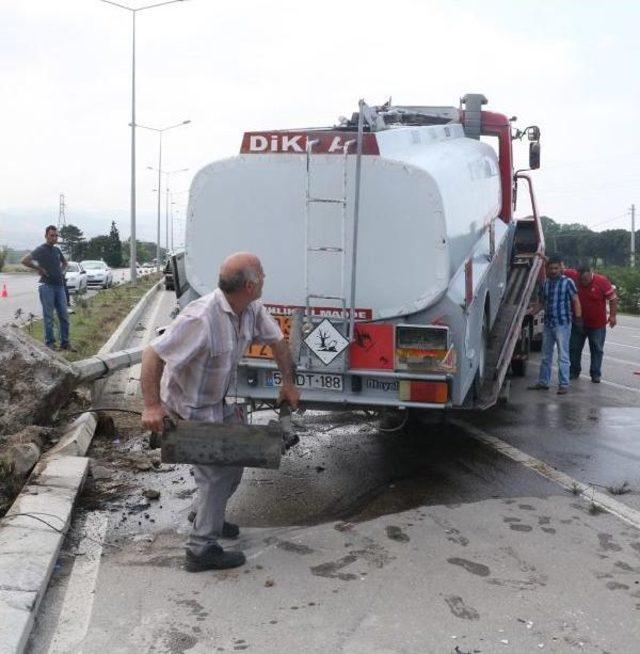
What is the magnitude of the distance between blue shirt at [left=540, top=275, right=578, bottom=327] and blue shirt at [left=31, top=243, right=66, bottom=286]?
6.87 m

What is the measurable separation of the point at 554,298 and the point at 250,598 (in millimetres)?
7405

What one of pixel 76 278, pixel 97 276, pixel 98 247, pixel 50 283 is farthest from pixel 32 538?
pixel 98 247

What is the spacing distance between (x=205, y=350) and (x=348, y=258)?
5.81 ft

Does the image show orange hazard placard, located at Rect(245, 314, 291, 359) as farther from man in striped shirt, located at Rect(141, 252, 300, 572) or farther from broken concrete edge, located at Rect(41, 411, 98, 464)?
broken concrete edge, located at Rect(41, 411, 98, 464)

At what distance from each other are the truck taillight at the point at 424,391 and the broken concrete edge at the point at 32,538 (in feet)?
7.57

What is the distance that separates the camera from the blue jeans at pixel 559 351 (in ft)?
34.1

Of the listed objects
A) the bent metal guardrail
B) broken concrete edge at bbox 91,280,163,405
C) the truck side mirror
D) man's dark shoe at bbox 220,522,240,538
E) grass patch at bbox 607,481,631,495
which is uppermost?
the truck side mirror

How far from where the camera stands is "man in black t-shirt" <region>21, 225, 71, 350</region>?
1151 cm

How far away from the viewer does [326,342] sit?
222 inches

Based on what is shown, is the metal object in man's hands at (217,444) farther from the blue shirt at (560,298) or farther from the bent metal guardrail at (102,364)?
the blue shirt at (560,298)

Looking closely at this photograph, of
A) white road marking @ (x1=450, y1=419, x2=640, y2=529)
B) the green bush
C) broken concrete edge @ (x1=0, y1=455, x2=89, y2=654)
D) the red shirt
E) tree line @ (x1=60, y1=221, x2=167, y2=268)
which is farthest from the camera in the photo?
tree line @ (x1=60, y1=221, x2=167, y2=268)

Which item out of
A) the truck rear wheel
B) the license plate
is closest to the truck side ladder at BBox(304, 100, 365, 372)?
the license plate

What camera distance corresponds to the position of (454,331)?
561 cm

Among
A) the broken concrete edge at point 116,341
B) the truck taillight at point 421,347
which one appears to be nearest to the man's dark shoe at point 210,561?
the truck taillight at point 421,347
